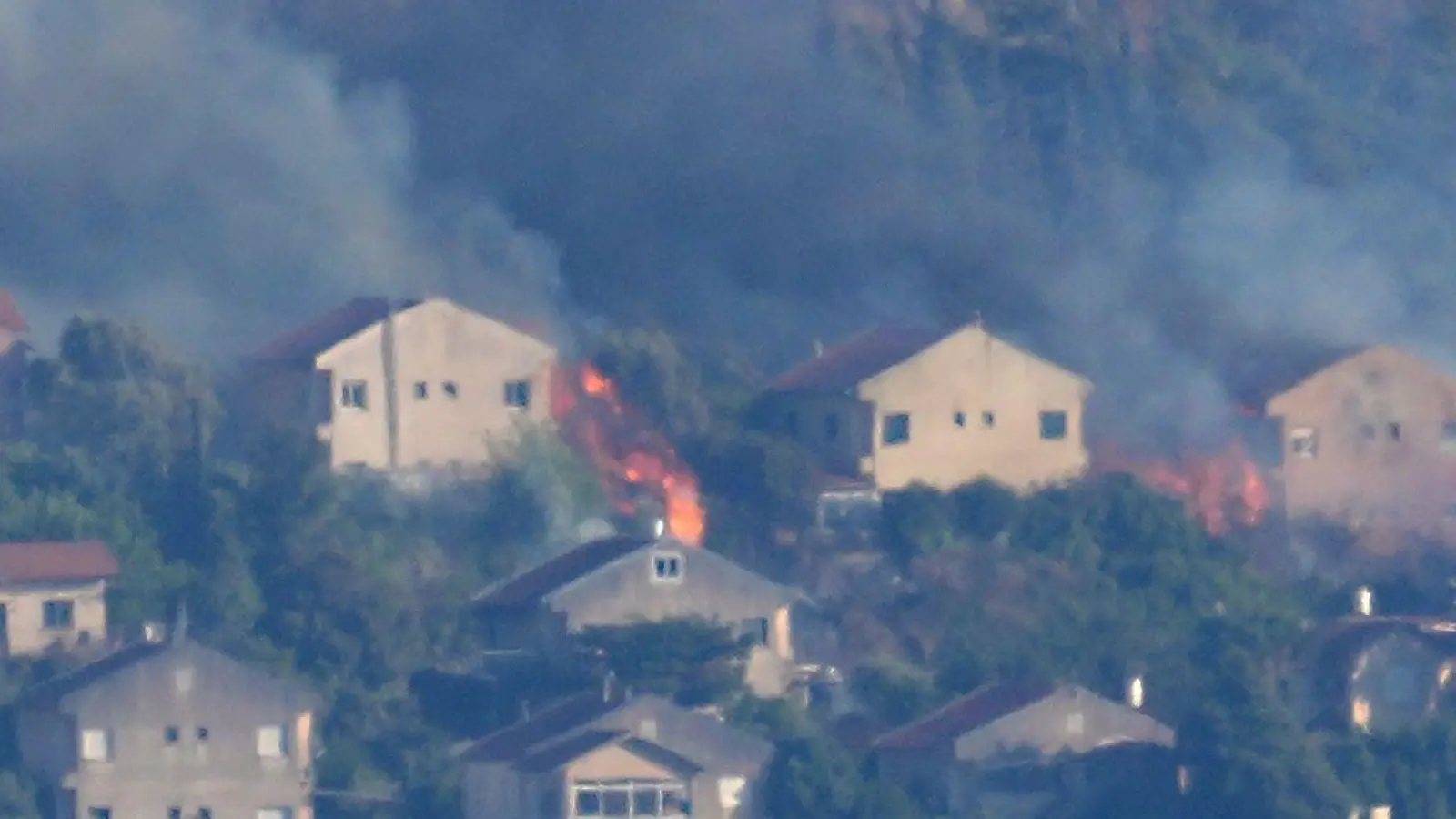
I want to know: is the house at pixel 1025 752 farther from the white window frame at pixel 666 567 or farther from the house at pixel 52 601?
the house at pixel 52 601

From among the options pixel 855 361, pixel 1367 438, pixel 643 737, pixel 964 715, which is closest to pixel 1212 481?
pixel 1367 438

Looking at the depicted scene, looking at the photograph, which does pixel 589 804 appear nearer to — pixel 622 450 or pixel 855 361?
pixel 622 450

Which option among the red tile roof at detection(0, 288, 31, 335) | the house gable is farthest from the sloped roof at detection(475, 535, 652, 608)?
the red tile roof at detection(0, 288, 31, 335)

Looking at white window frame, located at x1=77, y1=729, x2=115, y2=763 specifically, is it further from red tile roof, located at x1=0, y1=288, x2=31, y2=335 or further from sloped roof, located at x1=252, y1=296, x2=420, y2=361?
red tile roof, located at x1=0, y1=288, x2=31, y2=335

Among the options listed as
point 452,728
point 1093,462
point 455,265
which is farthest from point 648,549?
point 455,265

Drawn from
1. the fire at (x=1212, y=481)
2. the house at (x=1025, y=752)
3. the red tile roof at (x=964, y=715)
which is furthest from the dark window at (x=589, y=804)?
the fire at (x=1212, y=481)

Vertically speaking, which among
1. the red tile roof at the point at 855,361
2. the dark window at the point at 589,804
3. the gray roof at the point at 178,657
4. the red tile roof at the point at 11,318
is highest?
the red tile roof at the point at 11,318

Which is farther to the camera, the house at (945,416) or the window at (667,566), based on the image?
the house at (945,416)
